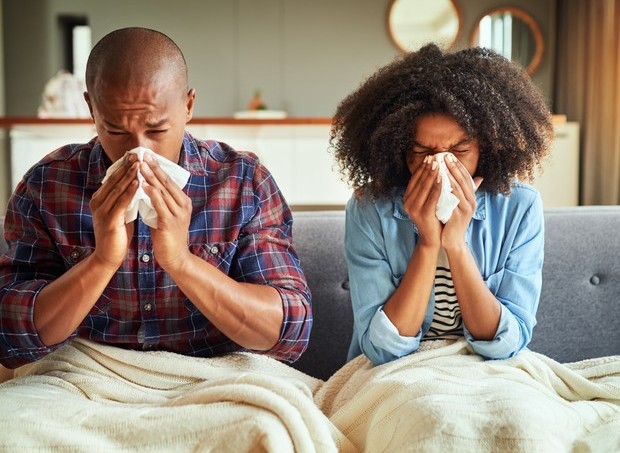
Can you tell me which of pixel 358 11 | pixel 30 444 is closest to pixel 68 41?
pixel 358 11

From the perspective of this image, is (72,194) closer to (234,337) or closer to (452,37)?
(234,337)

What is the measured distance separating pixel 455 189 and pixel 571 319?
22.7 inches

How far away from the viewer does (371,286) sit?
1.65m

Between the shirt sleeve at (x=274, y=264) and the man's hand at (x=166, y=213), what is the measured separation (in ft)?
0.67

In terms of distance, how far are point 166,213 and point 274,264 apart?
0.94 ft

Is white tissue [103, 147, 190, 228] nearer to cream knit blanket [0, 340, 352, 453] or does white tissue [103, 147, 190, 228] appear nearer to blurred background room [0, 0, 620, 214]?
cream knit blanket [0, 340, 352, 453]

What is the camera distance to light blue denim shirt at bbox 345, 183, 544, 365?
1.64 meters

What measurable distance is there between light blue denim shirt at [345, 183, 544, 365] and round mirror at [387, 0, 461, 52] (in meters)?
6.18

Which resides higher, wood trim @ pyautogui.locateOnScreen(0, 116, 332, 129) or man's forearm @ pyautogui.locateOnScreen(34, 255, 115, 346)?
wood trim @ pyautogui.locateOnScreen(0, 116, 332, 129)

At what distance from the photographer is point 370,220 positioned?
67.3 inches

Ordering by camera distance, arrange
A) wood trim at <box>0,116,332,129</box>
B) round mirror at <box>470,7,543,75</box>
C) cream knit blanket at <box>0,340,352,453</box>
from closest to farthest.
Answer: cream knit blanket at <box>0,340,352,453</box>, wood trim at <box>0,116,332,129</box>, round mirror at <box>470,7,543,75</box>

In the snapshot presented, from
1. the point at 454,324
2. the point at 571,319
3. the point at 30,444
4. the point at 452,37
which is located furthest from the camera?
the point at 452,37

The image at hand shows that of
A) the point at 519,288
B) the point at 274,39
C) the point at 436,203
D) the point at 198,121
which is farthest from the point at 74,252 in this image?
the point at 274,39

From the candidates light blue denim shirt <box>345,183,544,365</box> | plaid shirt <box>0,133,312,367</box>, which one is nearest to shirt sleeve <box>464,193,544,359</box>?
light blue denim shirt <box>345,183,544,365</box>
